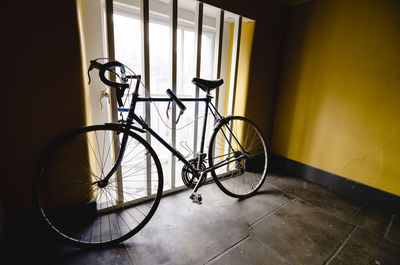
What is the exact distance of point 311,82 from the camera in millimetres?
2529

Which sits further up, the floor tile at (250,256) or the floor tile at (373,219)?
the floor tile at (373,219)

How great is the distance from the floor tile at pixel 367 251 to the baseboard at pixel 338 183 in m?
0.58

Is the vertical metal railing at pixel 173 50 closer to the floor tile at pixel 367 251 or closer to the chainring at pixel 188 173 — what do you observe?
the chainring at pixel 188 173

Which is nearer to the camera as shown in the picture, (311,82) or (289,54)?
(311,82)

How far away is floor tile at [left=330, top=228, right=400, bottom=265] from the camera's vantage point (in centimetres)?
143

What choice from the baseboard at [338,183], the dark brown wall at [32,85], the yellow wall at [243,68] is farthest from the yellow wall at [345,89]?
the dark brown wall at [32,85]

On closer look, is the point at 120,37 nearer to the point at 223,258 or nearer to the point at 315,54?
the point at 315,54

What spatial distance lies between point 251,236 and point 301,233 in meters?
0.46

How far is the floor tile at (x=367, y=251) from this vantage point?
143 cm

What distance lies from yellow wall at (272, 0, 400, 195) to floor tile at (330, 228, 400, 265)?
700mm

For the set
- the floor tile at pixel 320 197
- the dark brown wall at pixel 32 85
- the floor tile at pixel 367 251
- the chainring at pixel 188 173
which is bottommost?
the floor tile at pixel 367 251

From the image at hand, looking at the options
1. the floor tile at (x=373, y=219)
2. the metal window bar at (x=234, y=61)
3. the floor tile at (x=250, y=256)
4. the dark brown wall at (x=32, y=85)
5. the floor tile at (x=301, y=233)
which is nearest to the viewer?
the dark brown wall at (x=32, y=85)

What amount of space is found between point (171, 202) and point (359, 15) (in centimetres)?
285

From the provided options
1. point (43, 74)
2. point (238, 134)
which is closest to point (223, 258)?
point (238, 134)
